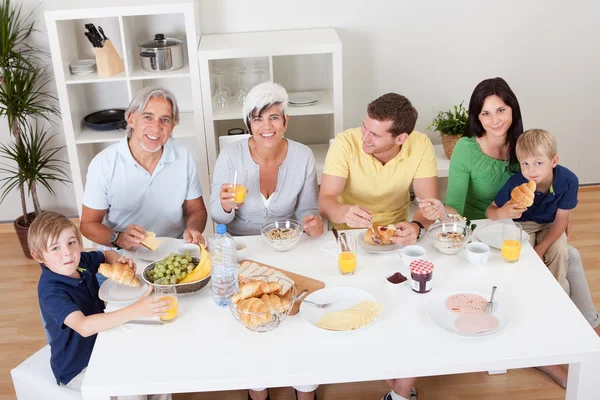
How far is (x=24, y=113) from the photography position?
3.93m

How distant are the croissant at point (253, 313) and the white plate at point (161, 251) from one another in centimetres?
55

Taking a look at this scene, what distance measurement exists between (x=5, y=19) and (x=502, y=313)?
9.50 feet

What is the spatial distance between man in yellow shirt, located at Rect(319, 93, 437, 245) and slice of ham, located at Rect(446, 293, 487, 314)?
20.7 inches

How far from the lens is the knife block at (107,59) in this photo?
3662 millimetres

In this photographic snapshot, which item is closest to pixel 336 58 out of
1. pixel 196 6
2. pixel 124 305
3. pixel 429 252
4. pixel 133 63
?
pixel 196 6

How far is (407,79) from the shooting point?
412 centimetres

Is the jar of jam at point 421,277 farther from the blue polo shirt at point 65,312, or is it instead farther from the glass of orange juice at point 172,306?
the blue polo shirt at point 65,312

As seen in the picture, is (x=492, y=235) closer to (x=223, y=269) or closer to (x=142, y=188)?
(x=223, y=269)

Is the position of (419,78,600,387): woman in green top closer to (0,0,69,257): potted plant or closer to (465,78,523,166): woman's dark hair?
(465,78,523,166): woman's dark hair

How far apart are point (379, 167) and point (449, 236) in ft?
1.61

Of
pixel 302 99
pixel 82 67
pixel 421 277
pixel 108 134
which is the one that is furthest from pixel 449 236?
pixel 82 67

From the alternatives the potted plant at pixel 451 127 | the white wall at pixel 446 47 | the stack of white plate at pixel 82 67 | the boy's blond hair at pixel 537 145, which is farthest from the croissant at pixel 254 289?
the white wall at pixel 446 47

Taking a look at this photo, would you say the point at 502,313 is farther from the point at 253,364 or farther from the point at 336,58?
the point at 336,58

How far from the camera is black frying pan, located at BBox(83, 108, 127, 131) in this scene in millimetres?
3836
